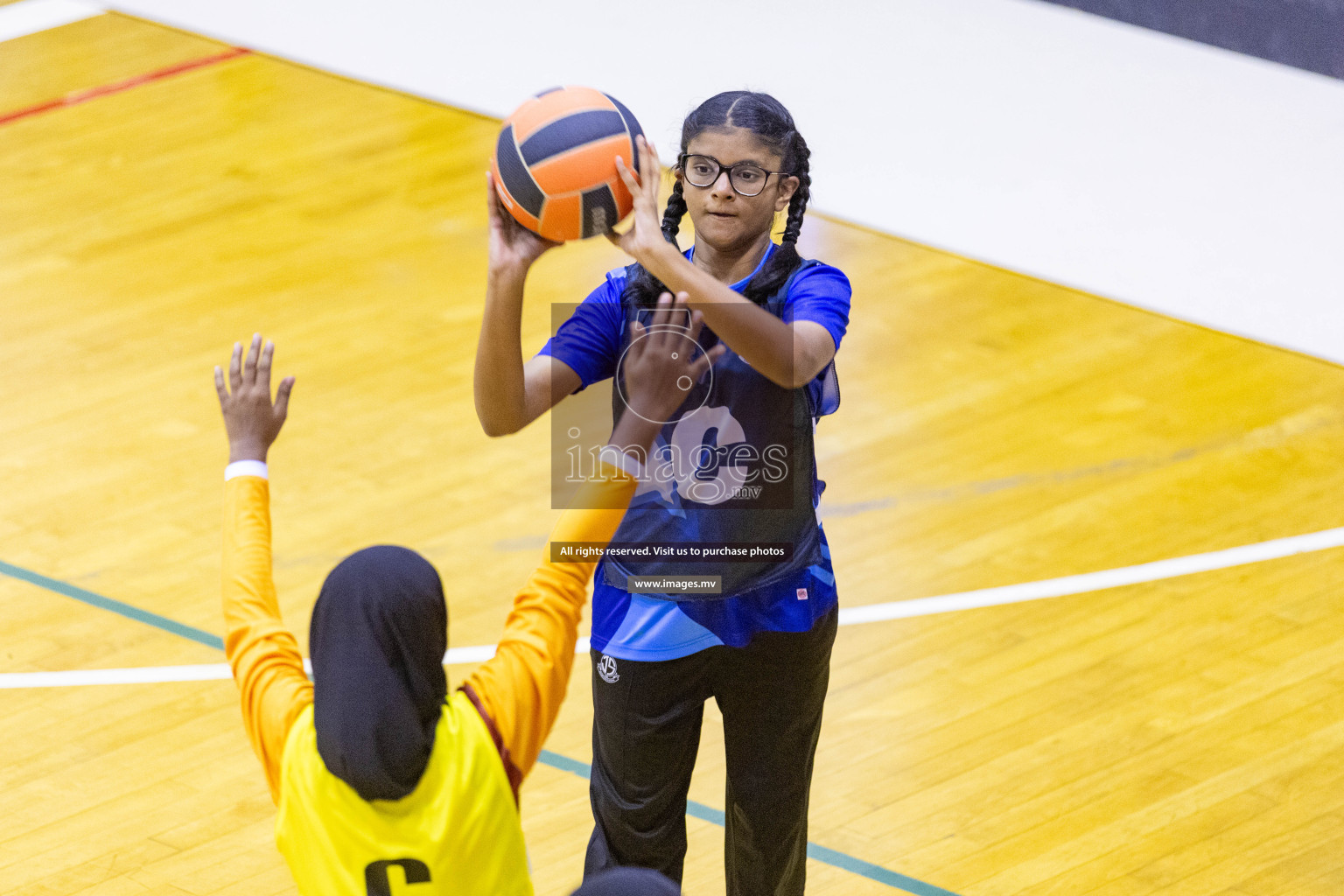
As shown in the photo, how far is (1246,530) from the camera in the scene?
546 centimetres

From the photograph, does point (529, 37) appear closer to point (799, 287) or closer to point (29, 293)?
point (29, 293)

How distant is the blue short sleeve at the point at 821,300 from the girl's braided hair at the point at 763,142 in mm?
31

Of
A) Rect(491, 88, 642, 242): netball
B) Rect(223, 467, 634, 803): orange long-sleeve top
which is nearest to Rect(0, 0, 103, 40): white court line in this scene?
Rect(491, 88, 642, 242): netball

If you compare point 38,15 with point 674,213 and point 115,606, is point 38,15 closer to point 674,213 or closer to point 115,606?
point 115,606

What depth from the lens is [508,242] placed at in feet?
9.34

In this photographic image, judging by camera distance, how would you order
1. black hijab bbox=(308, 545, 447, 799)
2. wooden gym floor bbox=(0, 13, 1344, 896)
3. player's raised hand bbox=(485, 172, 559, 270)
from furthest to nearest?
wooden gym floor bbox=(0, 13, 1344, 896), player's raised hand bbox=(485, 172, 559, 270), black hijab bbox=(308, 545, 447, 799)

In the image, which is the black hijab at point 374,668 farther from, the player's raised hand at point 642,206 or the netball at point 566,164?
the netball at point 566,164

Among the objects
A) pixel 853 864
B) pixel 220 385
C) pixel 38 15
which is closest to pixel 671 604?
pixel 220 385

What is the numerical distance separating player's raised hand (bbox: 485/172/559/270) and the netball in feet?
0.04

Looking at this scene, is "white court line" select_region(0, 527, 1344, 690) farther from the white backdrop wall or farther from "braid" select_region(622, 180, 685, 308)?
"braid" select_region(622, 180, 685, 308)

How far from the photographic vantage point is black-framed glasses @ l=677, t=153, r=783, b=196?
9.54 ft

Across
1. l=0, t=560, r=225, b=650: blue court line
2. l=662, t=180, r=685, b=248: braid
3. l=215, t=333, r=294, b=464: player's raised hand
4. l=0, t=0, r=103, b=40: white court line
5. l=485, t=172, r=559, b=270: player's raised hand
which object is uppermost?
l=485, t=172, r=559, b=270: player's raised hand

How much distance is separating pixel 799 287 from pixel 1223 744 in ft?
7.19

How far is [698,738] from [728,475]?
0.47 meters
